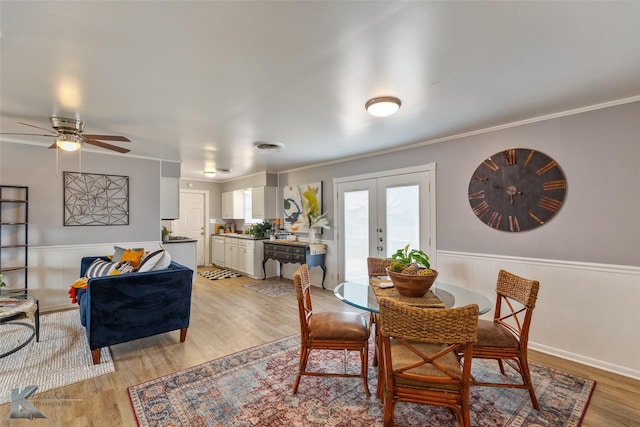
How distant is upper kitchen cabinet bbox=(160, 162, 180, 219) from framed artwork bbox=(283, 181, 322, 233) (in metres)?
2.05

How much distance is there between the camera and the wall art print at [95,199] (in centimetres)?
415

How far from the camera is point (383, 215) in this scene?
14.0ft

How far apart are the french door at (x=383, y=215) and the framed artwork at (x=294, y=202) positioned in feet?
2.31

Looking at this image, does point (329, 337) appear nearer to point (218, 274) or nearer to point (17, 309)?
point (17, 309)

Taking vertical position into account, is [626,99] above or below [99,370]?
above

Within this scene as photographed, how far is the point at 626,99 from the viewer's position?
2424mm

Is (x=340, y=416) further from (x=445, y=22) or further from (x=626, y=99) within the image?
(x=626, y=99)

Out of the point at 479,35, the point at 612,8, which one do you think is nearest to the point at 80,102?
the point at 479,35

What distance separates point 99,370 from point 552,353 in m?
4.11

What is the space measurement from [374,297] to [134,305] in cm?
220

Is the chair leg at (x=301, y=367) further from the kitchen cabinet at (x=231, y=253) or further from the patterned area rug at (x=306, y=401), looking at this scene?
the kitchen cabinet at (x=231, y=253)

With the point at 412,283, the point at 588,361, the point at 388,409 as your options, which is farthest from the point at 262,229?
the point at 588,361

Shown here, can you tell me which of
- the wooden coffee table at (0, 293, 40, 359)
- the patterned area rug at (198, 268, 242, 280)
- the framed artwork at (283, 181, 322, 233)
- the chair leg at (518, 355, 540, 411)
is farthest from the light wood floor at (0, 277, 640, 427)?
the framed artwork at (283, 181, 322, 233)

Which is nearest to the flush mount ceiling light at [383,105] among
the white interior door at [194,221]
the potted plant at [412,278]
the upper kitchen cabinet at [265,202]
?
the potted plant at [412,278]
